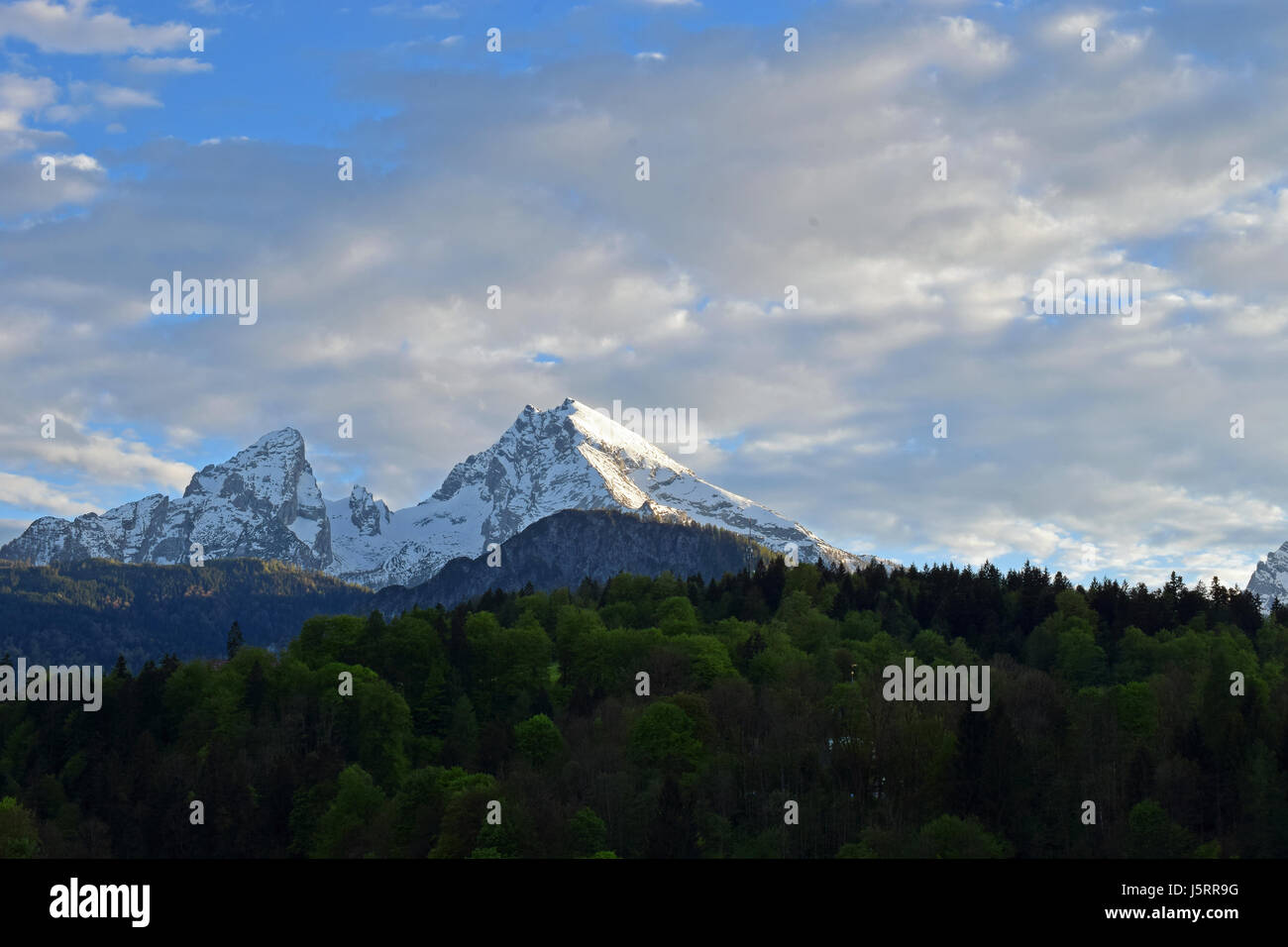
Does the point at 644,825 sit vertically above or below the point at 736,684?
below

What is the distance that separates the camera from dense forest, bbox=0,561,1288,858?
10331cm

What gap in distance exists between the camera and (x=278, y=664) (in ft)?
539

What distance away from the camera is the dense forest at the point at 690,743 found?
103312mm

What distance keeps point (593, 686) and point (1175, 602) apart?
84.3 m

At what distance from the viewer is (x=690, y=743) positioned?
402 feet

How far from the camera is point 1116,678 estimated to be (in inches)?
6068
